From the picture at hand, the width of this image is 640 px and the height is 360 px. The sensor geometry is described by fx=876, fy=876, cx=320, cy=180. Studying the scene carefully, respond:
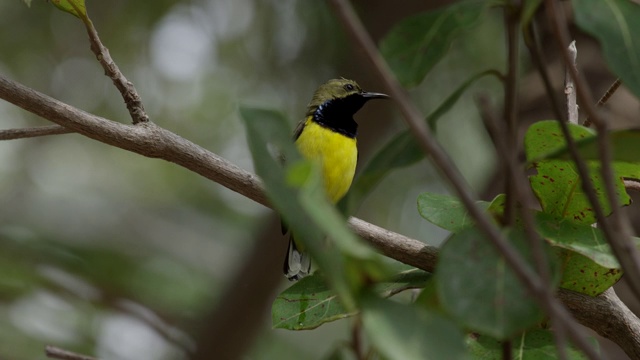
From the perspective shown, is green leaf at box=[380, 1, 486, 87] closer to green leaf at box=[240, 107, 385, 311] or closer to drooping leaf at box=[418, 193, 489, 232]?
green leaf at box=[240, 107, 385, 311]

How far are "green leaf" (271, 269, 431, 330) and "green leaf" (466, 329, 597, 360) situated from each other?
6.7 inches

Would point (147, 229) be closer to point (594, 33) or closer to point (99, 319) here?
point (99, 319)

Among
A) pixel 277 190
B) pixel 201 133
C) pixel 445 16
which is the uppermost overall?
pixel 201 133

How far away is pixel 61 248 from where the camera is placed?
480 centimetres

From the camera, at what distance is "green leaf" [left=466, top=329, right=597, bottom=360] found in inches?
54.9

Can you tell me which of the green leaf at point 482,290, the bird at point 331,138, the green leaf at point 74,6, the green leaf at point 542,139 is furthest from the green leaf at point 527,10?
the bird at point 331,138

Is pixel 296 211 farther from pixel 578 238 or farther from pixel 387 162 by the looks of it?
pixel 578 238

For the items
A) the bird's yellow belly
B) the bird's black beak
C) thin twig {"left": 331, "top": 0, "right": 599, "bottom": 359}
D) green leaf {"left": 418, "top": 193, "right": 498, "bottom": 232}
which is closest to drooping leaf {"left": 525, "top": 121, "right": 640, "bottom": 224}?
green leaf {"left": 418, "top": 193, "right": 498, "bottom": 232}

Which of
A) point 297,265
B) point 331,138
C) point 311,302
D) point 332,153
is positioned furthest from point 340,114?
point 311,302

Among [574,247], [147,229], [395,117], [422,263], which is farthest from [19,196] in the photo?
[574,247]

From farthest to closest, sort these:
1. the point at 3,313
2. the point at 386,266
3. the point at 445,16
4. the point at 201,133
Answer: the point at 201,133 < the point at 3,313 < the point at 445,16 < the point at 386,266

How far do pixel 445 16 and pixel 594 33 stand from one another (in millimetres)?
188

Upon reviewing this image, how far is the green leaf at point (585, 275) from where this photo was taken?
156 centimetres

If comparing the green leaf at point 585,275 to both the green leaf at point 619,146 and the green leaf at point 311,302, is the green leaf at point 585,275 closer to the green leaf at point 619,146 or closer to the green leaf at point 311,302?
the green leaf at point 311,302
